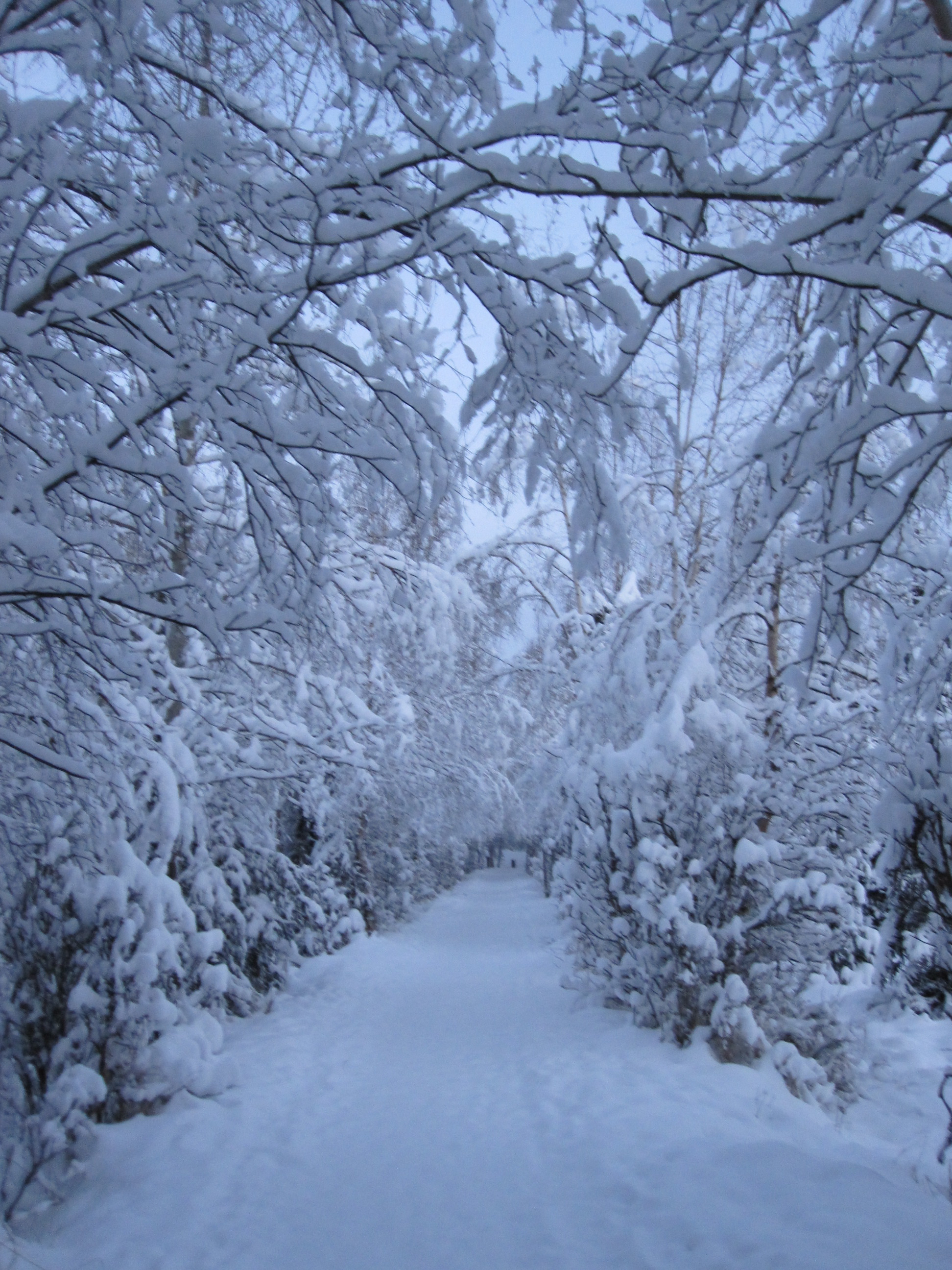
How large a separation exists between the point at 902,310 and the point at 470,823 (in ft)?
50.9

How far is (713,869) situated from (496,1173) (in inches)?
113

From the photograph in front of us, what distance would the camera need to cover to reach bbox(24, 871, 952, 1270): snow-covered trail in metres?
3.22

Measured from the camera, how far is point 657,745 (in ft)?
18.1

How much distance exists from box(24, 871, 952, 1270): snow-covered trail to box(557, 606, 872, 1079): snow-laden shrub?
0.42 meters

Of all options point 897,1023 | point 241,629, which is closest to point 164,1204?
point 241,629

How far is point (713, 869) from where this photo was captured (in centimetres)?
627

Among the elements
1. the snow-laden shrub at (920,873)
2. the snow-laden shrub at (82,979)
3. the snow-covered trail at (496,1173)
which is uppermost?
the snow-laden shrub at (920,873)

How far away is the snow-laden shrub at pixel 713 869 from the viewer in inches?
227

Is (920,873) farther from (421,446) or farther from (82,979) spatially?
(82,979)

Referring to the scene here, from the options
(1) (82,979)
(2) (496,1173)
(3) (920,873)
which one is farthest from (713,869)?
(1) (82,979)

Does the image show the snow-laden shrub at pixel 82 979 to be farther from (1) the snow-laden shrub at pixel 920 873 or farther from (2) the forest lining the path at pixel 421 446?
(1) the snow-laden shrub at pixel 920 873

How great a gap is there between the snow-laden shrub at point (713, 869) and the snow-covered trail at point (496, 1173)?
421 millimetres

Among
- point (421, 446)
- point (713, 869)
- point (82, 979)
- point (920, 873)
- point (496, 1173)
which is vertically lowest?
point (496, 1173)

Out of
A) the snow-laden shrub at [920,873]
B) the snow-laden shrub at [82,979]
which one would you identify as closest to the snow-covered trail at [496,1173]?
the snow-laden shrub at [82,979]
